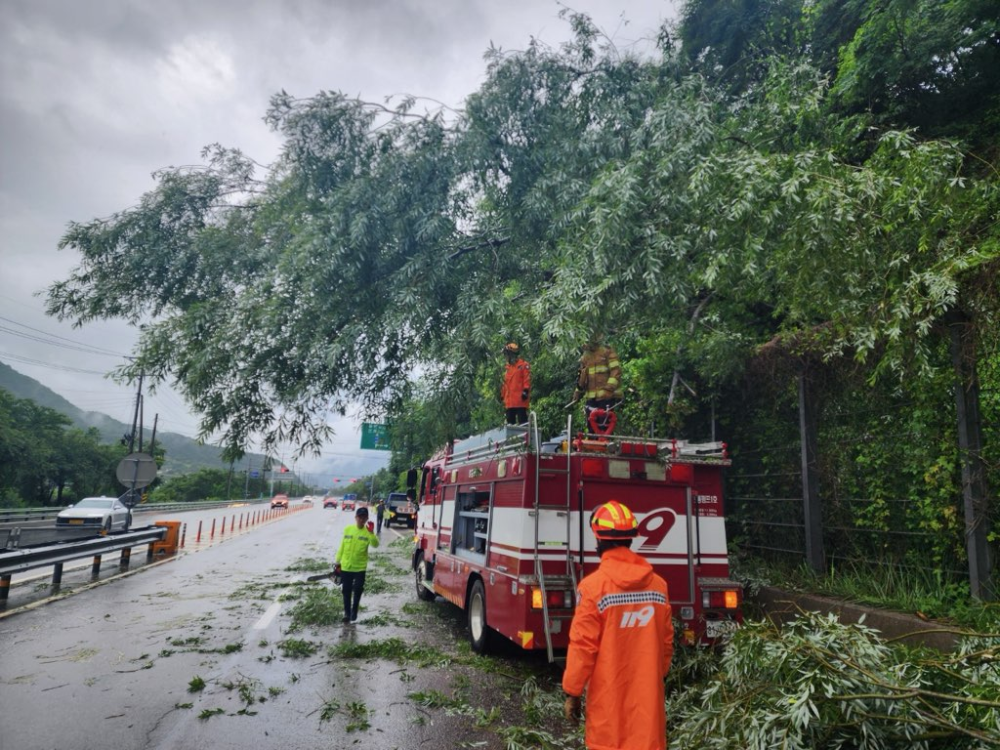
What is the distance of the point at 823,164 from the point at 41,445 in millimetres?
58491

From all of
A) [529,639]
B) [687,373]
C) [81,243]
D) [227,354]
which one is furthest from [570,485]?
[81,243]

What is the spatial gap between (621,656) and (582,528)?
11.3ft

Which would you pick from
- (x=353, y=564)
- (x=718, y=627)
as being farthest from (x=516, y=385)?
(x=718, y=627)

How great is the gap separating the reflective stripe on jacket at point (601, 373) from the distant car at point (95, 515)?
796 inches

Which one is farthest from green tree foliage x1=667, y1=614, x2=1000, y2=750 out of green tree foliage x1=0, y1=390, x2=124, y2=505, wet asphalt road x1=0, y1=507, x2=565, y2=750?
green tree foliage x1=0, y1=390, x2=124, y2=505

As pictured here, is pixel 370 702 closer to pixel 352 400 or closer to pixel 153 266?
pixel 352 400

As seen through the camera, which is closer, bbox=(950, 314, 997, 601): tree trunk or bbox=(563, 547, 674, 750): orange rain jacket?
bbox=(563, 547, 674, 750): orange rain jacket

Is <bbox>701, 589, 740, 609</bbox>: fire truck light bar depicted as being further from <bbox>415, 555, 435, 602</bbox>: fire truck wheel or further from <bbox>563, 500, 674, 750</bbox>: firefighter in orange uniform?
<bbox>415, 555, 435, 602</bbox>: fire truck wheel

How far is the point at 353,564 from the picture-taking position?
955cm

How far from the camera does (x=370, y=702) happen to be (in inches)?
229

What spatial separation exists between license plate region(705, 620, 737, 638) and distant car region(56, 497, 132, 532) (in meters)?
22.2

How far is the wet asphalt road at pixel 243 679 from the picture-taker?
501 cm

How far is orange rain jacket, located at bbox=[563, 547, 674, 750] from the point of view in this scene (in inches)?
124

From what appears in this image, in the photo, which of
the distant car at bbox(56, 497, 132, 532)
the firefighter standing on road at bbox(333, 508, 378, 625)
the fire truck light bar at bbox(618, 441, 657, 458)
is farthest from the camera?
the distant car at bbox(56, 497, 132, 532)
